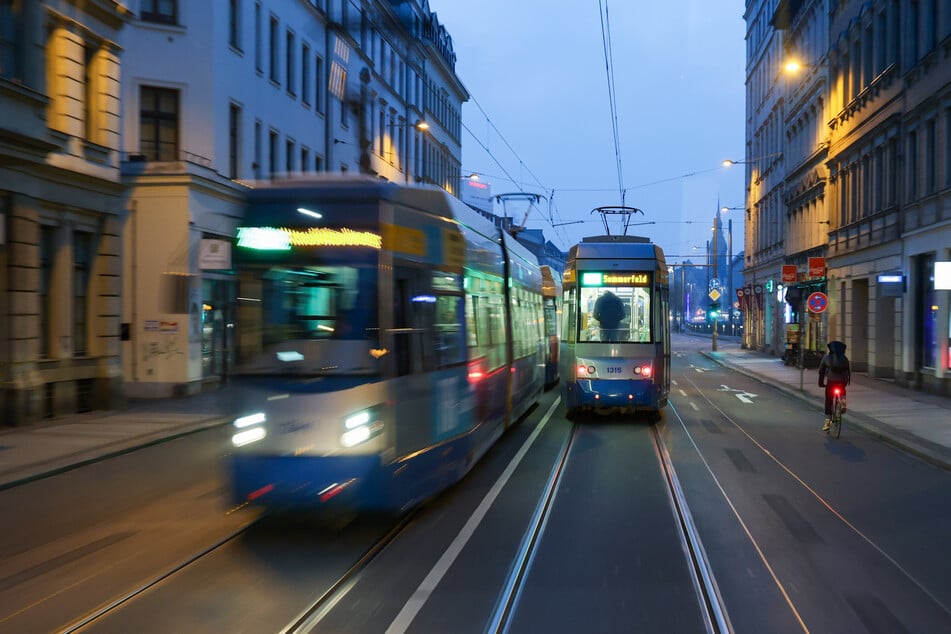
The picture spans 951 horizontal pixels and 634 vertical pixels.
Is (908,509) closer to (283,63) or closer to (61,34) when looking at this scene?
(61,34)

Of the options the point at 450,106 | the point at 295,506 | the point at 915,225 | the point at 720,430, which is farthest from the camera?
the point at 450,106

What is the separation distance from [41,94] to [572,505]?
502 inches

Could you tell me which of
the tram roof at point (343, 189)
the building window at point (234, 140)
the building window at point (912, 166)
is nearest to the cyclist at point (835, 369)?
the tram roof at point (343, 189)

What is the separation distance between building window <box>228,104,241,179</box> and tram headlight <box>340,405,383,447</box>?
19556 millimetres

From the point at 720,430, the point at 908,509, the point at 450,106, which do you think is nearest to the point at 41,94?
the point at 720,430

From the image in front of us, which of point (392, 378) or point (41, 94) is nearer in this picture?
point (392, 378)

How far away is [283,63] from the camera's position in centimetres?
2897

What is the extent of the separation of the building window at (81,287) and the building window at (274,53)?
36.4 feet

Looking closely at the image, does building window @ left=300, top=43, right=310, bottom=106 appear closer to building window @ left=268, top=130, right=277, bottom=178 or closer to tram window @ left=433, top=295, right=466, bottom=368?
building window @ left=268, top=130, right=277, bottom=178

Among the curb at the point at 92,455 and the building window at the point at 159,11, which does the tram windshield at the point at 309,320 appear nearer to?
the curb at the point at 92,455

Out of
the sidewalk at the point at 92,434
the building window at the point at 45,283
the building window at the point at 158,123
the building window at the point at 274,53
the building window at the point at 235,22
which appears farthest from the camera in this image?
the building window at the point at 274,53

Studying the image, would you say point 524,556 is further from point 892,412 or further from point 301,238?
point 892,412

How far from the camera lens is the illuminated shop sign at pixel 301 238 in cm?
762

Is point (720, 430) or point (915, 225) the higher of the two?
point (915, 225)
